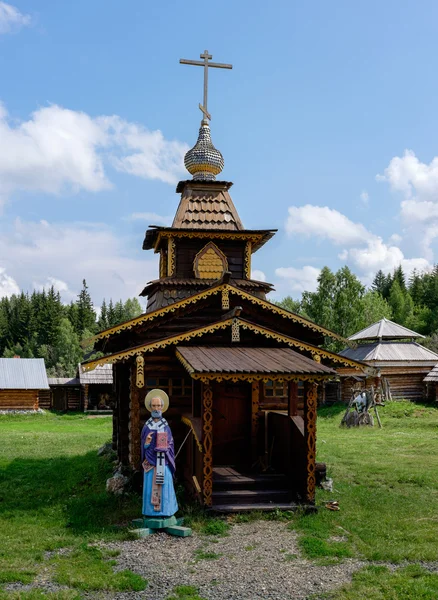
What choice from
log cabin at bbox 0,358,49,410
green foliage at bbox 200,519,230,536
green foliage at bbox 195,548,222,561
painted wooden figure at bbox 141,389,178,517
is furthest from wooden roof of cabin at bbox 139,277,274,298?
log cabin at bbox 0,358,49,410

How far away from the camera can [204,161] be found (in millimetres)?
20312

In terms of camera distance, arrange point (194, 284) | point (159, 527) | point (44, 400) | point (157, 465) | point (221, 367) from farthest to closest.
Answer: point (44, 400)
point (194, 284)
point (221, 367)
point (157, 465)
point (159, 527)

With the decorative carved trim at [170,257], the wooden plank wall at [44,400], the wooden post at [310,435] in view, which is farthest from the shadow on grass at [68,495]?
the wooden plank wall at [44,400]

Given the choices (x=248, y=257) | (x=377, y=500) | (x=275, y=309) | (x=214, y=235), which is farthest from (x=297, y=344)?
(x=214, y=235)

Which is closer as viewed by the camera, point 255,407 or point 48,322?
point 255,407

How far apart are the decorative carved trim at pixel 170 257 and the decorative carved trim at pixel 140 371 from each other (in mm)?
4567

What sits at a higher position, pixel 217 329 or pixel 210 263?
pixel 210 263

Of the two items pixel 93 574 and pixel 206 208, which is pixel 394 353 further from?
pixel 93 574

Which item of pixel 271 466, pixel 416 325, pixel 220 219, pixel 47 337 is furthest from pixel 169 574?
pixel 47 337

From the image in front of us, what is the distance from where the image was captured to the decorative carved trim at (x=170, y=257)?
18.4 m

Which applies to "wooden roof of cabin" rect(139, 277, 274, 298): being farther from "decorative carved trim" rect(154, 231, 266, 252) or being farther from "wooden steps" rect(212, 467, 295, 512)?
"wooden steps" rect(212, 467, 295, 512)

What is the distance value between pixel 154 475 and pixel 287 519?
2770 mm

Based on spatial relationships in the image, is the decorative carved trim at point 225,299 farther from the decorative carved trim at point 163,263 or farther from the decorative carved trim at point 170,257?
the decorative carved trim at point 163,263

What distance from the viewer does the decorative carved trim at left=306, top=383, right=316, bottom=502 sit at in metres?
12.6
